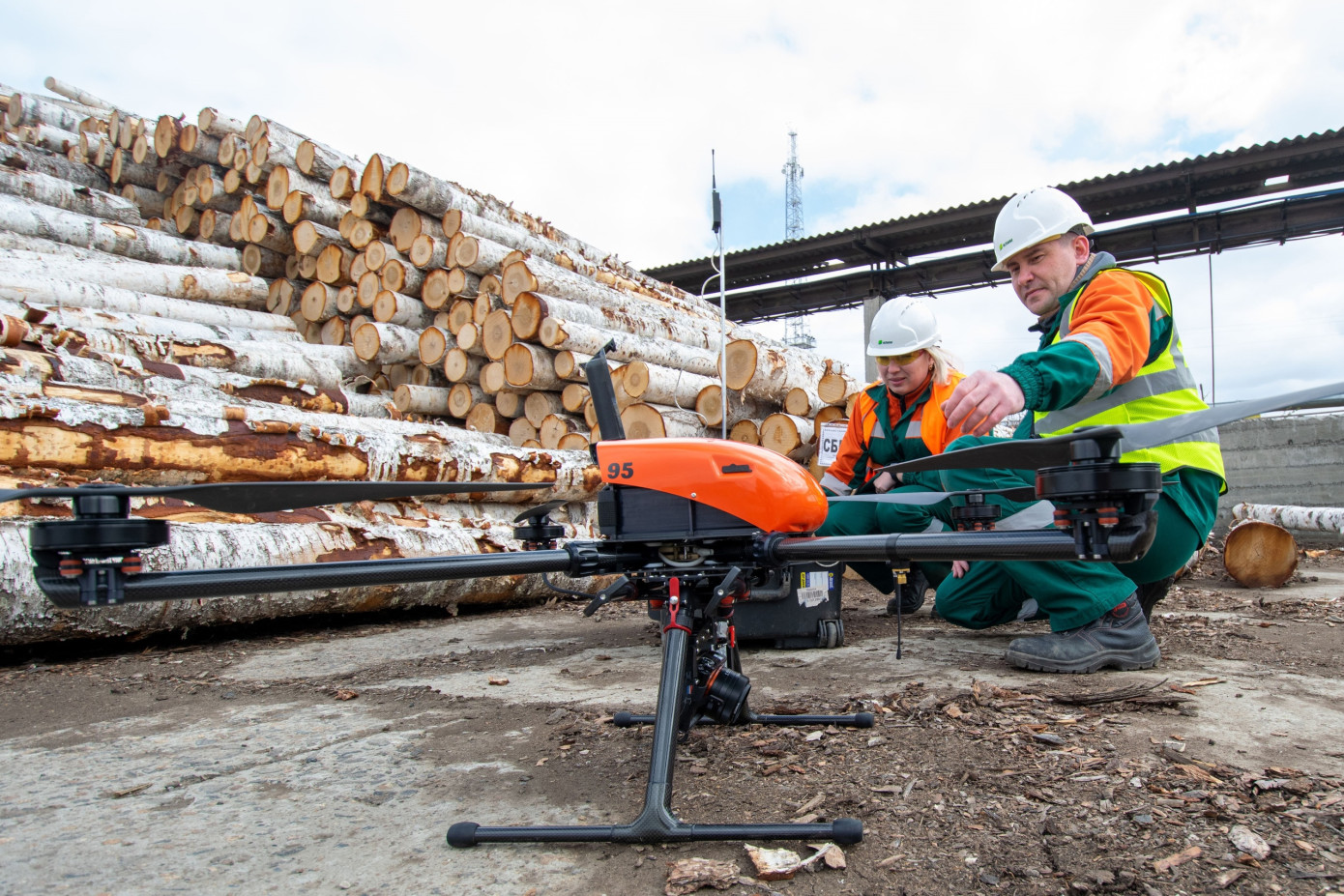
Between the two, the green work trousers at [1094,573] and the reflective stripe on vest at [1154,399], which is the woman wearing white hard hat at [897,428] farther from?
the reflective stripe on vest at [1154,399]

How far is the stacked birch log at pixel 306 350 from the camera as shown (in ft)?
13.1

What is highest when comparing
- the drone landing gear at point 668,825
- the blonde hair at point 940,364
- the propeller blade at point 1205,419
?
the blonde hair at point 940,364

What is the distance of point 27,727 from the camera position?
2.54 m

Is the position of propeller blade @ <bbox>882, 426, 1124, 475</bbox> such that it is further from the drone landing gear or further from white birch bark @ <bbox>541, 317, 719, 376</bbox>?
white birch bark @ <bbox>541, 317, 719, 376</bbox>

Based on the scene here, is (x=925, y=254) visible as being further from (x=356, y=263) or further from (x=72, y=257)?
(x=72, y=257)

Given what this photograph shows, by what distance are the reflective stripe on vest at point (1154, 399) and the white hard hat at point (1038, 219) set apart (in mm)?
300

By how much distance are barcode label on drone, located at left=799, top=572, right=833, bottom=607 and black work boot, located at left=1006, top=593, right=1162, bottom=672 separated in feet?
2.55

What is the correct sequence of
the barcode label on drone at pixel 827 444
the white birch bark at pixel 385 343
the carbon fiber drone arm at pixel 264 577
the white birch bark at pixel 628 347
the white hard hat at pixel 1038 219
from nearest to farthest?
the carbon fiber drone arm at pixel 264 577 → the white hard hat at pixel 1038 219 → the barcode label on drone at pixel 827 444 → the white birch bark at pixel 628 347 → the white birch bark at pixel 385 343

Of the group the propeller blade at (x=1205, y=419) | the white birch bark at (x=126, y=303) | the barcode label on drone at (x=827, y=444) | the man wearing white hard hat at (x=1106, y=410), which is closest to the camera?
the propeller blade at (x=1205, y=419)

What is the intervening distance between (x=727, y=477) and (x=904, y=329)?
7.12 feet

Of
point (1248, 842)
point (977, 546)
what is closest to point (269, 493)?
point (977, 546)

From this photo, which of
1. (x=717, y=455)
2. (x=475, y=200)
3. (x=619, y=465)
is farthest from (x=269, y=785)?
(x=475, y=200)

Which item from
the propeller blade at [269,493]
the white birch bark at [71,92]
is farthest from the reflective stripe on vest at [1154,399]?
the white birch bark at [71,92]

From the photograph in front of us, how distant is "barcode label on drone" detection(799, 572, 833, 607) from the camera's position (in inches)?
132
